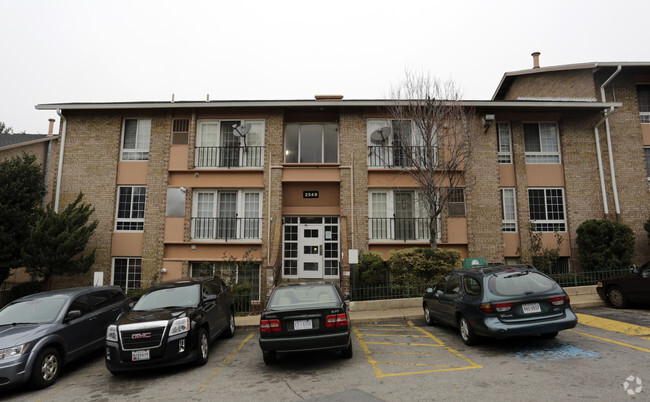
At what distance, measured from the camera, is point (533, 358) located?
5.94m

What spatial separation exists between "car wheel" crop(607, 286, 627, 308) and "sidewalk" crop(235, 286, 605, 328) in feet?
1.25

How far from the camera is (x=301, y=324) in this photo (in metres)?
6.12

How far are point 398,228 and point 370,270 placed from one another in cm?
268

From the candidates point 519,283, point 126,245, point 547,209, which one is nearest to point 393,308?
point 519,283

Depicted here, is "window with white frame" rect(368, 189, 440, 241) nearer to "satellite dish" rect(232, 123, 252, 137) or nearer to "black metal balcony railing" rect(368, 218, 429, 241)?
"black metal balcony railing" rect(368, 218, 429, 241)

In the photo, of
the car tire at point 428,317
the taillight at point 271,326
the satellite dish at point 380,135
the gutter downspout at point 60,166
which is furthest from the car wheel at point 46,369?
the satellite dish at point 380,135

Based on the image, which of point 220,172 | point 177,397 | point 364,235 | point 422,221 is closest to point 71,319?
point 177,397

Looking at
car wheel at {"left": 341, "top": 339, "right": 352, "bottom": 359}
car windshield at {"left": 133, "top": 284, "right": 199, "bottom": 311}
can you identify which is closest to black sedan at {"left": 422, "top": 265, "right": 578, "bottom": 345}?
car wheel at {"left": 341, "top": 339, "right": 352, "bottom": 359}

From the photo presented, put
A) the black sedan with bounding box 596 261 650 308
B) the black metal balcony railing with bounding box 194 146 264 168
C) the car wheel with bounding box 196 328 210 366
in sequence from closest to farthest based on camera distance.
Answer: the car wheel with bounding box 196 328 210 366
the black sedan with bounding box 596 261 650 308
the black metal balcony railing with bounding box 194 146 264 168

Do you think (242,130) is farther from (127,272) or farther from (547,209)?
(547,209)

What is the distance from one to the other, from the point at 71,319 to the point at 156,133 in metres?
9.77

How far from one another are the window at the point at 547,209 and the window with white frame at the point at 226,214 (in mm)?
11430

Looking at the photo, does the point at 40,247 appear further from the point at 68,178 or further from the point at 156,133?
the point at 156,133

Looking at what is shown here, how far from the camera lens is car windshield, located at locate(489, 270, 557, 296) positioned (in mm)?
6434
